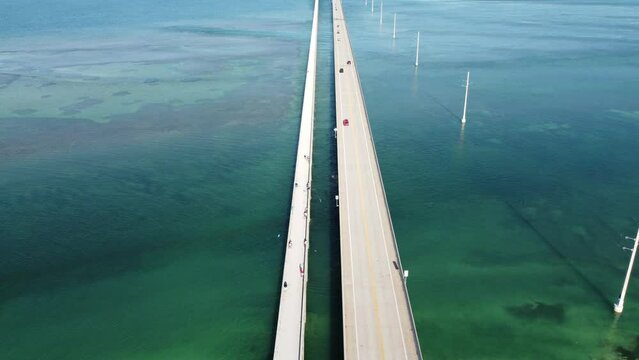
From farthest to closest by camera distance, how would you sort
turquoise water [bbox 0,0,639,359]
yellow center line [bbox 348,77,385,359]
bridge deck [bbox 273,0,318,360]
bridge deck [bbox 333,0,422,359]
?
1. turquoise water [bbox 0,0,639,359]
2. bridge deck [bbox 273,0,318,360]
3. yellow center line [bbox 348,77,385,359]
4. bridge deck [bbox 333,0,422,359]

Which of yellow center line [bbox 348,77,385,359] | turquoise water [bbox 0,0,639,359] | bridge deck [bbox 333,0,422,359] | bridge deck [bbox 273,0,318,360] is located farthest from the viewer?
turquoise water [bbox 0,0,639,359]

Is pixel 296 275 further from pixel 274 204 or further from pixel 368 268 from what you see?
pixel 274 204

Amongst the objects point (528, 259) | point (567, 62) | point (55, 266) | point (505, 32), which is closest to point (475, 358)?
point (528, 259)

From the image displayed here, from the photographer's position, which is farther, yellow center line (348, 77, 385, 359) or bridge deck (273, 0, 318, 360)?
bridge deck (273, 0, 318, 360)

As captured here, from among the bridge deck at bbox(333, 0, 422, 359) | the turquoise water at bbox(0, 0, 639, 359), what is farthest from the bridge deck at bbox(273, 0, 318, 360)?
the bridge deck at bbox(333, 0, 422, 359)

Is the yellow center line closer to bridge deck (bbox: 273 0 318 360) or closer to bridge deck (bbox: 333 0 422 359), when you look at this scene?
bridge deck (bbox: 333 0 422 359)

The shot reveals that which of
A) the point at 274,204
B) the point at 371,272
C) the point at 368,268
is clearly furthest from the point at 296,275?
the point at 274,204

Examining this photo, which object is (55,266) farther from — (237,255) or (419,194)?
(419,194)

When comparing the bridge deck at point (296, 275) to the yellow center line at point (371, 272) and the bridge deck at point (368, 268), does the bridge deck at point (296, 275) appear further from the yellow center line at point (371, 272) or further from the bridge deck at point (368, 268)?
the yellow center line at point (371, 272)
